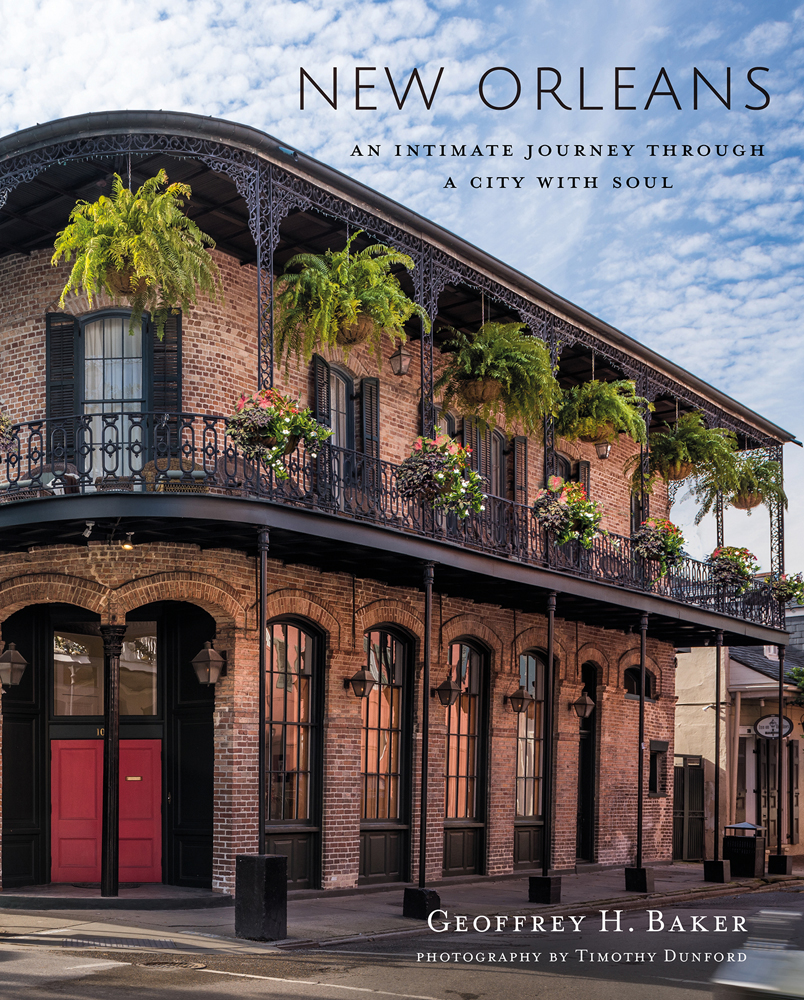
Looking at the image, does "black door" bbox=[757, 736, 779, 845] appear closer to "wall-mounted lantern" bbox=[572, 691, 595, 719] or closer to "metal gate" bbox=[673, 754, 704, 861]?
"metal gate" bbox=[673, 754, 704, 861]

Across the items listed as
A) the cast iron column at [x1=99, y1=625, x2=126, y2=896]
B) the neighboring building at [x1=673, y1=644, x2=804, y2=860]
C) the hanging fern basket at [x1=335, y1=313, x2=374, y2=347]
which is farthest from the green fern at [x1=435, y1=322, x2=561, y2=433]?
the neighboring building at [x1=673, y1=644, x2=804, y2=860]

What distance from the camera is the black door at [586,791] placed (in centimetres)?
1908

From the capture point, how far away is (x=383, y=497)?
14.6 meters

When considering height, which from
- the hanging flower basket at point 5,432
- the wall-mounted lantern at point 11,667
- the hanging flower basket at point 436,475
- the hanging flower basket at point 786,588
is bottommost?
the wall-mounted lantern at point 11,667

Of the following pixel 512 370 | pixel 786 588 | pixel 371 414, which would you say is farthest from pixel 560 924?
pixel 786 588

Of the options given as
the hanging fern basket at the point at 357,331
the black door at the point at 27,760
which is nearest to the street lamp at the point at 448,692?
the hanging fern basket at the point at 357,331

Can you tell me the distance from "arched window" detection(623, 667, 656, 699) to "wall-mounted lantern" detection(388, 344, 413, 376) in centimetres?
755

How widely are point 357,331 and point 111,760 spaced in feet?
17.9

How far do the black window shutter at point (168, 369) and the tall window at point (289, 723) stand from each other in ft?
9.48

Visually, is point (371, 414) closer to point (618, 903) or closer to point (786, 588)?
point (618, 903)

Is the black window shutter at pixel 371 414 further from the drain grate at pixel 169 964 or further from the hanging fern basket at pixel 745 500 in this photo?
the hanging fern basket at pixel 745 500

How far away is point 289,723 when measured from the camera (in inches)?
544

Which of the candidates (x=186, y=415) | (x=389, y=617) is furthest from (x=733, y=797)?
(x=186, y=415)

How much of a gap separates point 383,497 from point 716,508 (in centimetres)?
852
